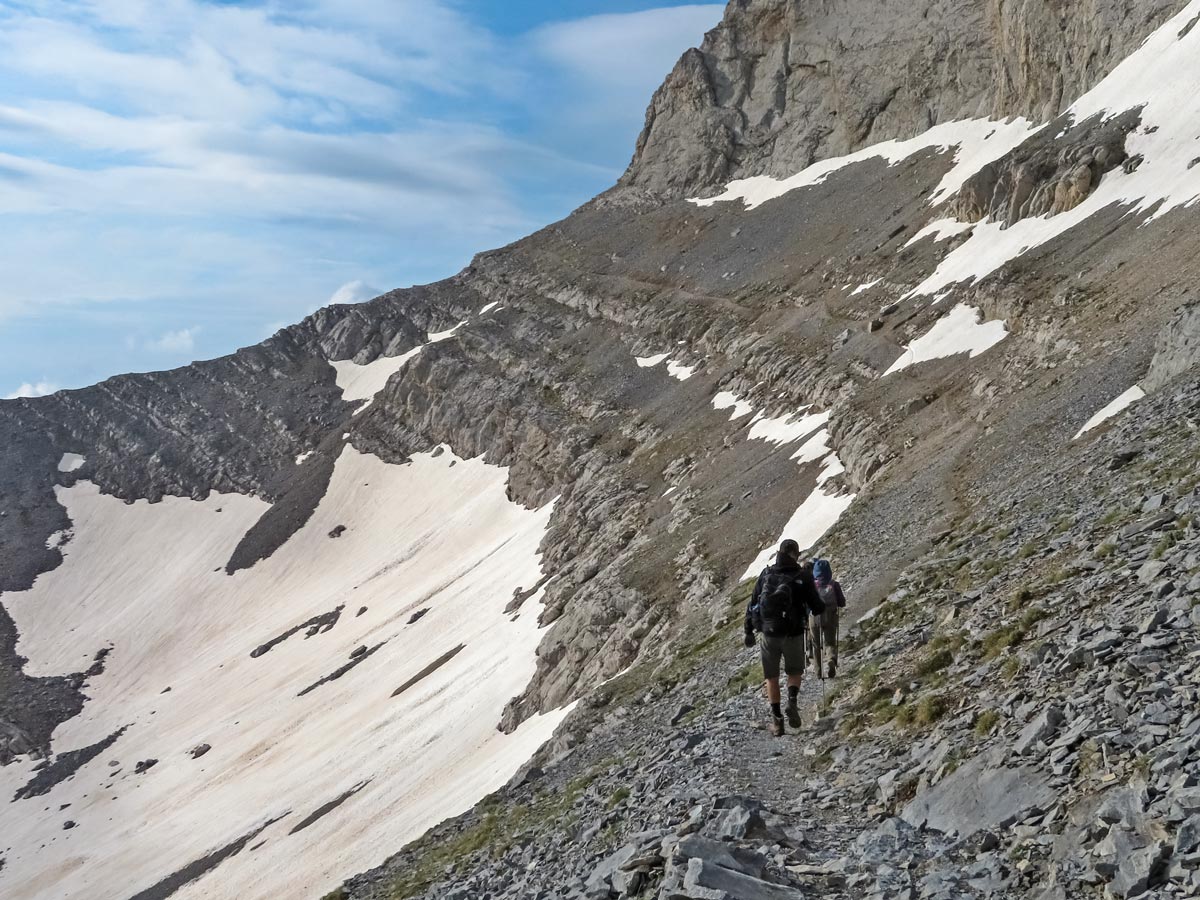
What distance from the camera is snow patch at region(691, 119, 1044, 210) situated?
73250 millimetres

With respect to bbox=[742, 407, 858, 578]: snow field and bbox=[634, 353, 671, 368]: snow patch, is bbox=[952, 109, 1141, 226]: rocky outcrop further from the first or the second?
bbox=[634, 353, 671, 368]: snow patch

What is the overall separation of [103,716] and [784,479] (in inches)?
2936

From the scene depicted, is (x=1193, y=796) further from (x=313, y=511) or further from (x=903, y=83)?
(x=313, y=511)

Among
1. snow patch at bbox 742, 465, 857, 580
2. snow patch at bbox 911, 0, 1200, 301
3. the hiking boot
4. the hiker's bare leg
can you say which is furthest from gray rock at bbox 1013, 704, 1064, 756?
snow patch at bbox 911, 0, 1200, 301

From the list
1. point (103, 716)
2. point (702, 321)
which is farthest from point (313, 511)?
point (702, 321)

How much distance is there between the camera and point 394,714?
5675cm

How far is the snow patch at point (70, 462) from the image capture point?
409 feet

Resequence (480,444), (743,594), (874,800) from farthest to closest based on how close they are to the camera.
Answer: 1. (480,444)
2. (743,594)
3. (874,800)

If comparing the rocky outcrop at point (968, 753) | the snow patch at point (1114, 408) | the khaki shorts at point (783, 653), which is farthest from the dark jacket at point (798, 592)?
the snow patch at point (1114, 408)

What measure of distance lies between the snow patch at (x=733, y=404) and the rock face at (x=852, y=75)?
1262 inches

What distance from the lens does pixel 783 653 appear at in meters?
13.3

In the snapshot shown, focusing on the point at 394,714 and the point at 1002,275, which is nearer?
the point at 1002,275

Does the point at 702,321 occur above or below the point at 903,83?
below

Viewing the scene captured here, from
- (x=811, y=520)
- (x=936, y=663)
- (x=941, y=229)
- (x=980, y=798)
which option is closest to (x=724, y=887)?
(x=980, y=798)
